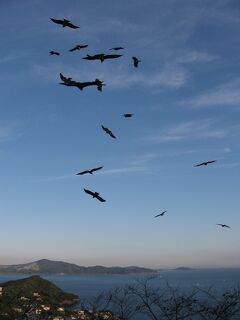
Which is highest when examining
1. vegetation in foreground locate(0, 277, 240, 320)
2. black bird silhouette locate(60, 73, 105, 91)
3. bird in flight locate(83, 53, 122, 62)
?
bird in flight locate(83, 53, 122, 62)

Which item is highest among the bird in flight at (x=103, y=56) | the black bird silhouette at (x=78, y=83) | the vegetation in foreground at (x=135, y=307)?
the bird in flight at (x=103, y=56)

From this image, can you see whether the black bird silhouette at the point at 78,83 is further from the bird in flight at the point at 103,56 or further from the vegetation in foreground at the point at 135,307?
the vegetation in foreground at the point at 135,307

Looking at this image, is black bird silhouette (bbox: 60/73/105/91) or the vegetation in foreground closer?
black bird silhouette (bbox: 60/73/105/91)

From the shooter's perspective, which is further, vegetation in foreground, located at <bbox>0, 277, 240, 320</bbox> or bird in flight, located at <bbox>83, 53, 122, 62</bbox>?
vegetation in foreground, located at <bbox>0, 277, 240, 320</bbox>

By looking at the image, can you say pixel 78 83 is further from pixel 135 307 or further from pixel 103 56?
pixel 135 307

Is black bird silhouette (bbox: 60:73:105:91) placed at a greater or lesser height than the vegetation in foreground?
greater

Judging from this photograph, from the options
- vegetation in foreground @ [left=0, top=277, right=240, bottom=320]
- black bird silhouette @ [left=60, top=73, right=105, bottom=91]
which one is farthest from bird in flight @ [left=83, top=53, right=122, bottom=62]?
vegetation in foreground @ [left=0, top=277, right=240, bottom=320]

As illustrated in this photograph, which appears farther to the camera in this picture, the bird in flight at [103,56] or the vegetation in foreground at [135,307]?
the vegetation in foreground at [135,307]

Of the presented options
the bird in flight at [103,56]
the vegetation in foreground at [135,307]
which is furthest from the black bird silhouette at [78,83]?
the vegetation in foreground at [135,307]

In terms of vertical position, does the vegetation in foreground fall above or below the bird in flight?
below

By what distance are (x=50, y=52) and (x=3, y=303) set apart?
55.7 meters

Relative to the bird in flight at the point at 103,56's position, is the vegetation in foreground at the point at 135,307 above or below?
below

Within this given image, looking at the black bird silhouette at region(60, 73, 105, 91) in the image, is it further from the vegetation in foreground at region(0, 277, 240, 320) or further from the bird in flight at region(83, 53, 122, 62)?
the vegetation in foreground at region(0, 277, 240, 320)

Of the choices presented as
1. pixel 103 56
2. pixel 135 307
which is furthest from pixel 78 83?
pixel 135 307
